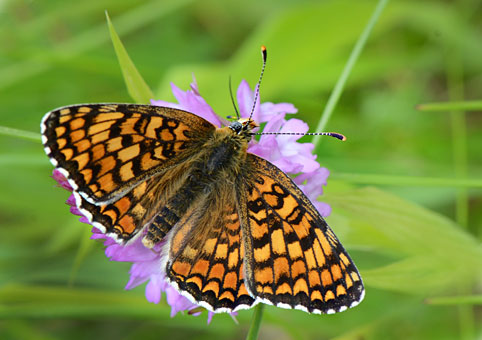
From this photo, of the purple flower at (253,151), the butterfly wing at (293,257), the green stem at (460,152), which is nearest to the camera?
the butterfly wing at (293,257)

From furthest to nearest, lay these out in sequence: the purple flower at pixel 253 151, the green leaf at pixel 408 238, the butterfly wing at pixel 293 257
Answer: the green leaf at pixel 408 238 < the purple flower at pixel 253 151 < the butterfly wing at pixel 293 257

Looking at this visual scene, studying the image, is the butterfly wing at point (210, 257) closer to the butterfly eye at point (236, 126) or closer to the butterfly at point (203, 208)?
the butterfly at point (203, 208)

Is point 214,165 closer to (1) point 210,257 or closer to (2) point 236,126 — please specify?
(2) point 236,126

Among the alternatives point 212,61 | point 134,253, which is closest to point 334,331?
point 134,253

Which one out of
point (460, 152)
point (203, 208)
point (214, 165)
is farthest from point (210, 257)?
point (460, 152)

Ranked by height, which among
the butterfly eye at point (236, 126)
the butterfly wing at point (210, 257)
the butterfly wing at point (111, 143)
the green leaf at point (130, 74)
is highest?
the green leaf at point (130, 74)

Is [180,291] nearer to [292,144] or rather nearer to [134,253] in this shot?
[134,253]

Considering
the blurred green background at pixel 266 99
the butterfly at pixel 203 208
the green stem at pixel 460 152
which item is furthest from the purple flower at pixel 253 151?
the green stem at pixel 460 152
